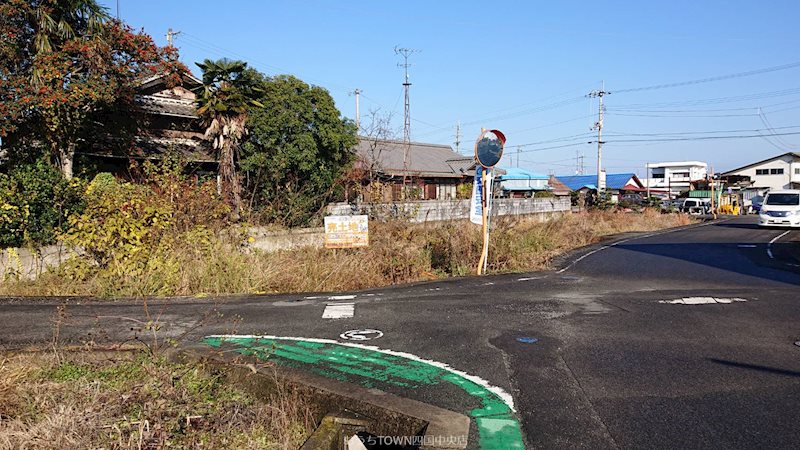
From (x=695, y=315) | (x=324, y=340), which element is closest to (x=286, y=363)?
(x=324, y=340)

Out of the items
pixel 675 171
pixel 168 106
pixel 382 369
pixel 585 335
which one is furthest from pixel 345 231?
pixel 675 171

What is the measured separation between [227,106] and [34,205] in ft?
18.0

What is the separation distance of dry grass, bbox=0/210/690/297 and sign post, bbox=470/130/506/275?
40.7 inches

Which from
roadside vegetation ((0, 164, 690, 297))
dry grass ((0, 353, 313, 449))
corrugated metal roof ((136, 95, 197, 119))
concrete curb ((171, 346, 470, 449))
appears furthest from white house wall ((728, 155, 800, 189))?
dry grass ((0, 353, 313, 449))

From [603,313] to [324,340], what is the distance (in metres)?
4.21

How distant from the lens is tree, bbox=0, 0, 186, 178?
11.5 metres

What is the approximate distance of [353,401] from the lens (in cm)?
426

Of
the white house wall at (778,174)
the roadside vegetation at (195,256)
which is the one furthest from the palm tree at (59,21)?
the white house wall at (778,174)

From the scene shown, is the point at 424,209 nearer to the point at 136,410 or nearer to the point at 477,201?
the point at 477,201

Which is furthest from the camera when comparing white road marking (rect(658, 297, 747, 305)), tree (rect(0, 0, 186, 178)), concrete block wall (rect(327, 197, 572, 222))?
concrete block wall (rect(327, 197, 572, 222))

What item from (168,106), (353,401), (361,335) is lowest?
(361,335)

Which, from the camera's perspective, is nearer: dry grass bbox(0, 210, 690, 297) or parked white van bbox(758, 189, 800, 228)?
dry grass bbox(0, 210, 690, 297)

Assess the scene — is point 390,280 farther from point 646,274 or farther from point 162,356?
point 162,356

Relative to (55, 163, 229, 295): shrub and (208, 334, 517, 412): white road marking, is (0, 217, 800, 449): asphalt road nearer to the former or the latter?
(208, 334, 517, 412): white road marking
